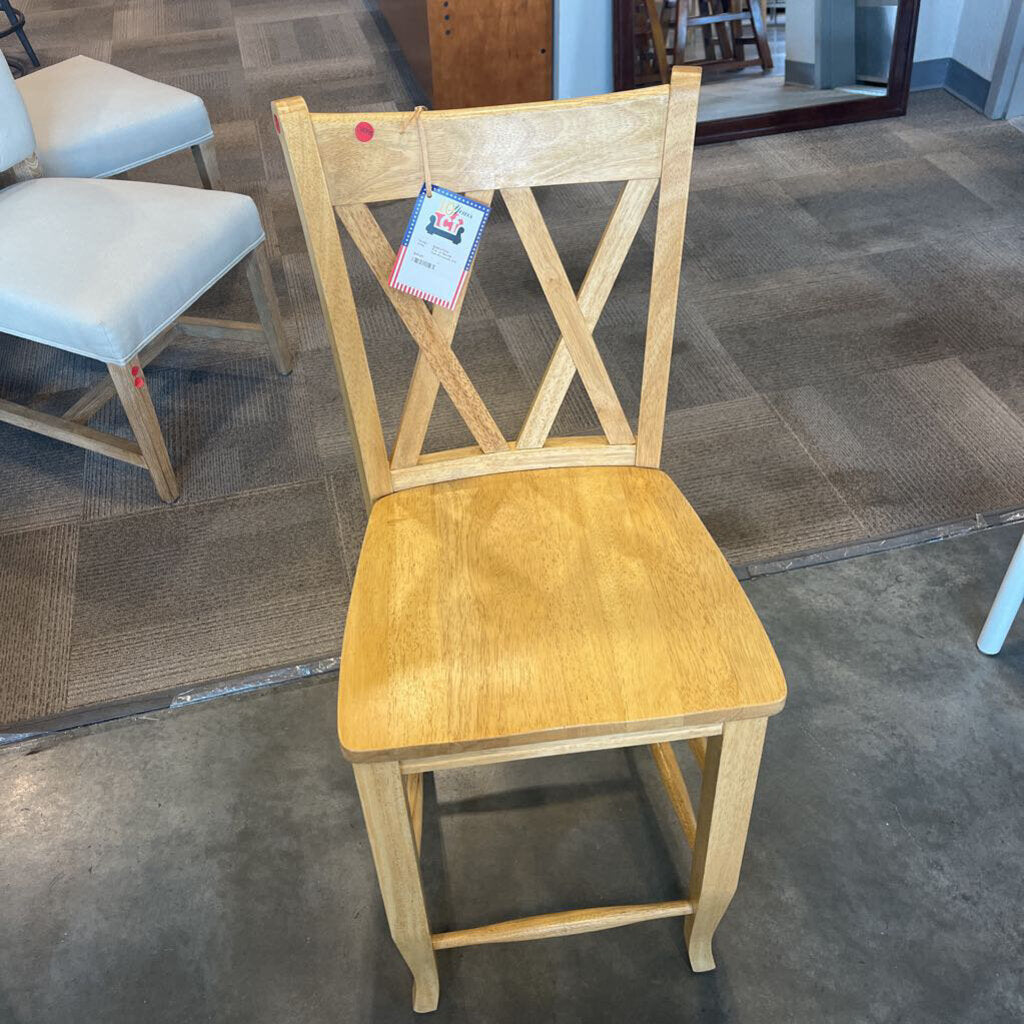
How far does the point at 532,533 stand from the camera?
1.13 meters

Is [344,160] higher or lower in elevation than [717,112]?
higher

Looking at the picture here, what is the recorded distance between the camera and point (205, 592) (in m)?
1.73

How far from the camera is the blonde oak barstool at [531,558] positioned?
94cm

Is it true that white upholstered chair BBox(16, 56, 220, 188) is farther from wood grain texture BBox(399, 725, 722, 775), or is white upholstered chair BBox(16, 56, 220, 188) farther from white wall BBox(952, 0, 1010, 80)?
white wall BBox(952, 0, 1010, 80)

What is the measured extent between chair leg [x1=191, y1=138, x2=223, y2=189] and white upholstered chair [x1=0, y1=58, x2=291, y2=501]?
1.38ft

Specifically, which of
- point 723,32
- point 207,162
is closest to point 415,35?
point 723,32

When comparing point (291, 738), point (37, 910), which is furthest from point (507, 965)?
point (37, 910)

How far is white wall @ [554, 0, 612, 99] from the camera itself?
9.36ft

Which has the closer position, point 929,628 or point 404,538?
point 404,538

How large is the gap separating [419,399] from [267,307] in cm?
113

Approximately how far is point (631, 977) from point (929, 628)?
78 cm

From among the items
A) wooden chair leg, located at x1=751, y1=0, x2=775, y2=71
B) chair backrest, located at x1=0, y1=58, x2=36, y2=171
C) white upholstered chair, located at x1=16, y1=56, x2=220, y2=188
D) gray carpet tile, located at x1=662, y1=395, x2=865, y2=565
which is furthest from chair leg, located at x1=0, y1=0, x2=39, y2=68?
gray carpet tile, located at x1=662, y1=395, x2=865, y2=565

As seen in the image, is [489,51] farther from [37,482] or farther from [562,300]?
[562,300]

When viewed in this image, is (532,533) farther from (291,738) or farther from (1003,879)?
(1003,879)
